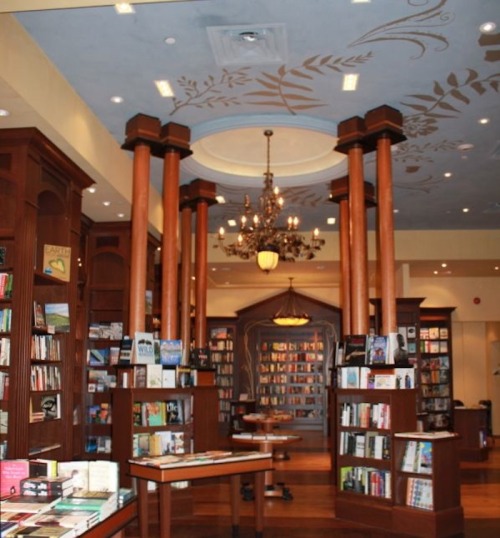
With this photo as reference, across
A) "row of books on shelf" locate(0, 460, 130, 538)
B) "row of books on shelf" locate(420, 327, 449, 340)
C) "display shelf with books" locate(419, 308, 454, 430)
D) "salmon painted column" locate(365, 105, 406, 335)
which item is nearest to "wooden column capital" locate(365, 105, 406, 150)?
"salmon painted column" locate(365, 105, 406, 335)

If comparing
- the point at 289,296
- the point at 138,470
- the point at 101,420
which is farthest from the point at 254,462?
the point at 289,296

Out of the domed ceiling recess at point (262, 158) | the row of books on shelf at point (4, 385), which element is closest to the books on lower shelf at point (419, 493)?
the row of books on shelf at point (4, 385)

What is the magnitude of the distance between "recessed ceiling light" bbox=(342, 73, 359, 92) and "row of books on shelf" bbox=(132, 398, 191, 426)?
4252 millimetres

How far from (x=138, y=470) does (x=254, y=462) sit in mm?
1126

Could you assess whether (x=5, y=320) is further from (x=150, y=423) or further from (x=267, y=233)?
(x=267, y=233)

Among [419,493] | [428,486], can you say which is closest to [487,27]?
[428,486]

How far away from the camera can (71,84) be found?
7.95 meters

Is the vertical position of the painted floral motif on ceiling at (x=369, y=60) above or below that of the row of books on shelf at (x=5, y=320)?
above

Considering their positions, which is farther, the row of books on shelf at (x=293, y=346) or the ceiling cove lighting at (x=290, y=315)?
the row of books on shelf at (x=293, y=346)

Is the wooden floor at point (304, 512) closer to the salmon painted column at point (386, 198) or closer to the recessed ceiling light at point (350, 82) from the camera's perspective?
the salmon painted column at point (386, 198)

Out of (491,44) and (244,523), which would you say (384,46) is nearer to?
(491,44)

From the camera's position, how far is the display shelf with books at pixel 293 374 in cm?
1934

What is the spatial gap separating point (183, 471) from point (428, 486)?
287 centimetres

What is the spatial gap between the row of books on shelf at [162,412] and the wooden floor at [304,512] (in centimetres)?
111
